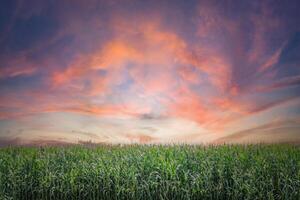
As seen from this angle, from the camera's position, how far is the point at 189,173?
40.1 feet

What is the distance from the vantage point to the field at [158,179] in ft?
39.0

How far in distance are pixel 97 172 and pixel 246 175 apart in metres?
4.34

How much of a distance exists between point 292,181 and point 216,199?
216 centimetres

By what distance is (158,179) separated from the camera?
1248 centimetres

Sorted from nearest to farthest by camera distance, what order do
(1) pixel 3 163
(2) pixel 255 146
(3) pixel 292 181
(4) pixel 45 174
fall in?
(3) pixel 292 181 → (4) pixel 45 174 → (1) pixel 3 163 → (2) pixel 255 146

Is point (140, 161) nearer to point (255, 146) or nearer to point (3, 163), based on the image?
point (3, 163)

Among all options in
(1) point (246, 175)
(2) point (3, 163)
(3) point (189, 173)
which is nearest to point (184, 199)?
(3) point (189, 173)

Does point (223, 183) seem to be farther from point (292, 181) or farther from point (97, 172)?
point (97, 172)

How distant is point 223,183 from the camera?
39.8ft

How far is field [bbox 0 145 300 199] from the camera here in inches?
468

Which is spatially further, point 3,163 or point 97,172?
point 3,163

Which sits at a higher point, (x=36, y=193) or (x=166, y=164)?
(x=166, y=164)

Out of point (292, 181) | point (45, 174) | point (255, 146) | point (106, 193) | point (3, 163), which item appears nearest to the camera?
point (292, 181)

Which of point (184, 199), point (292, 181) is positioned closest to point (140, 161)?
point (184, 199)
